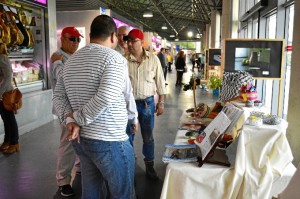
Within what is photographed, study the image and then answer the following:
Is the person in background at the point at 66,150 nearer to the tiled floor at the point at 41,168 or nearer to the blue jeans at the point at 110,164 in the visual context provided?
the tiled floor at the point at 41,168

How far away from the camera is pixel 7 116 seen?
4422mm

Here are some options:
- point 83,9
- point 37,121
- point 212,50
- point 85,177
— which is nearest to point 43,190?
point 85,177

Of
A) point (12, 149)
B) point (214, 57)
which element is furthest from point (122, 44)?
point (214, 57)

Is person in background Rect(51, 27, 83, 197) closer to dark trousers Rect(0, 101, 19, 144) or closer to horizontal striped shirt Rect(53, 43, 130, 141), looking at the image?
horizontal striped shirt Rect(53, 43, 130, 141)

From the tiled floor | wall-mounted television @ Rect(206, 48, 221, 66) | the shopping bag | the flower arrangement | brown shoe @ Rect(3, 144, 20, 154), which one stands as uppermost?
wall-mounted television @ Rect(206, 48, 221, 66)

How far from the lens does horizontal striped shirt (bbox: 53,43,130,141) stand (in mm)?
1752

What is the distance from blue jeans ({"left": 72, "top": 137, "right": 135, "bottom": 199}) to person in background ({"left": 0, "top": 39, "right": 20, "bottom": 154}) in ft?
→ 8.92

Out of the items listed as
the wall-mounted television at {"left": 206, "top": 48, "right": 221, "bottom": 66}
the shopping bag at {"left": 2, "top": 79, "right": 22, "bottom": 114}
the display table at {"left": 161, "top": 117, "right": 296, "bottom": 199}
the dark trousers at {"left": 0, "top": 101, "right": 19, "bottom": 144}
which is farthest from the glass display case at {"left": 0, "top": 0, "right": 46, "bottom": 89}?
the wall-mounted television at {"left": 206, "top": 48, "right": 221, "bottom": 66}

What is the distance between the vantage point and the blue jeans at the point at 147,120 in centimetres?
321

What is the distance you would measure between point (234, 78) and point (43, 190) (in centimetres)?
223

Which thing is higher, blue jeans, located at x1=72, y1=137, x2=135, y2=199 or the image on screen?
the image on screen

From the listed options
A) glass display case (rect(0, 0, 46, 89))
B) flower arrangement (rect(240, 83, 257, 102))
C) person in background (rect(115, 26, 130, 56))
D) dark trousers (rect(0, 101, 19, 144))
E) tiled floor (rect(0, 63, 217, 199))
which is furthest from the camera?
glass display case (rect(0, 0, 46, 89))

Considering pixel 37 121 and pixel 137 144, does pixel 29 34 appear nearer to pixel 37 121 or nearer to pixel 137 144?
pixel 37 121

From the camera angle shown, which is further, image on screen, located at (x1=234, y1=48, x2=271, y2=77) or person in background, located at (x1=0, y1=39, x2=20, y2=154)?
image on screen, located at (x1=234, y1=48, x2=271, y2=77)
